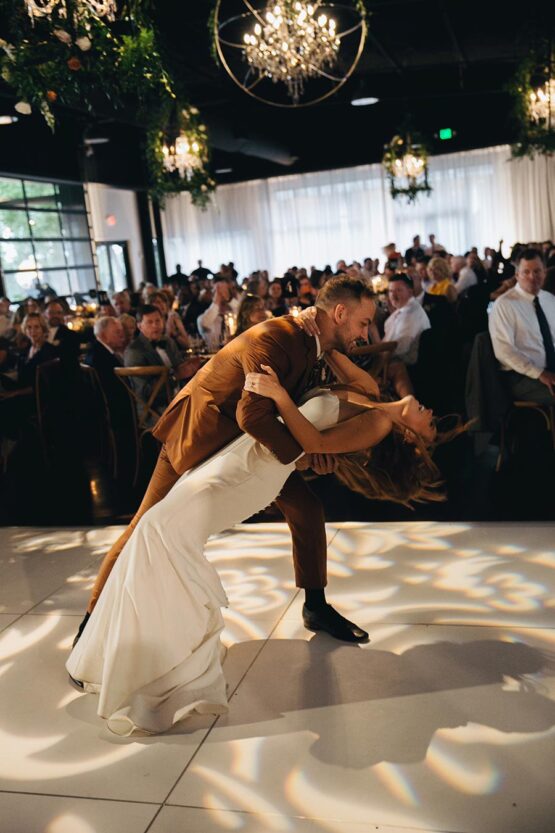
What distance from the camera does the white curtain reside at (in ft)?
62.8

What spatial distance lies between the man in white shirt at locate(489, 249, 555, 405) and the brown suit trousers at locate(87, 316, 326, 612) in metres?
2.41

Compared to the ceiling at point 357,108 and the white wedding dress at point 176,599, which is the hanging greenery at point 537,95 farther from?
the white wedding dress at point 176,599

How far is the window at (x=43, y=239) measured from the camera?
15.1 meters

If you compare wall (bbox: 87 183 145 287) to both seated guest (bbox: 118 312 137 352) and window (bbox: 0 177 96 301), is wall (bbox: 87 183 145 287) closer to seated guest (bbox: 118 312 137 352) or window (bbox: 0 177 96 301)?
window (bbox: 0 177 96 301)

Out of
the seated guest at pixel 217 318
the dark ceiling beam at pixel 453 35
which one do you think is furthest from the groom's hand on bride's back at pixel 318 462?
the dark ceiling beam at pixel 453 35

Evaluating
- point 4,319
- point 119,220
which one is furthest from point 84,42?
point 119,220

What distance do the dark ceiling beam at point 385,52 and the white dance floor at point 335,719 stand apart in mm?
9074

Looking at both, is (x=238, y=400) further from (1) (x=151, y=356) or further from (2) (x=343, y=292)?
(1) (x=151, y=356)

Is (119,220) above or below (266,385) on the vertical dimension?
above

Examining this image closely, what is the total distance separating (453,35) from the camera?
446 inches

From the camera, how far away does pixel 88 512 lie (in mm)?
5211

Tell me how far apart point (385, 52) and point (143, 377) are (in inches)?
325

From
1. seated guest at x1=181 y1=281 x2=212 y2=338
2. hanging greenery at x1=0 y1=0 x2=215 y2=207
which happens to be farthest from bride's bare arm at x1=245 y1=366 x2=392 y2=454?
seated guest at x1=181 y1=281 x2=212 y2=338

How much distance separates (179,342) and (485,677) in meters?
5.63
